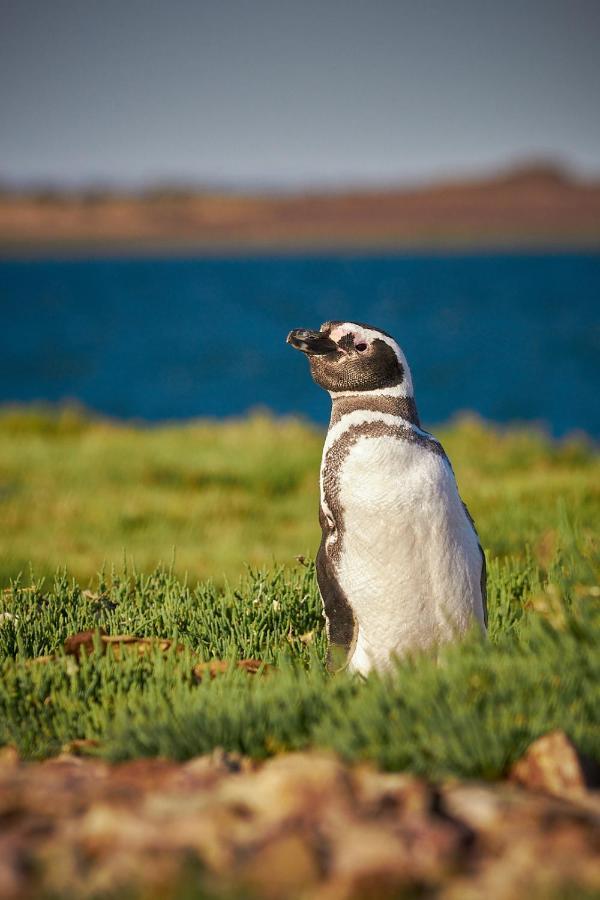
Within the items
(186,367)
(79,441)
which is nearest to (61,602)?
(79,441)

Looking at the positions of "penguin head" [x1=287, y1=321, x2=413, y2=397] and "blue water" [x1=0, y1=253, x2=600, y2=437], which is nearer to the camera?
"penguin head" [x1=287, y1=321, x2=413, y2=397]

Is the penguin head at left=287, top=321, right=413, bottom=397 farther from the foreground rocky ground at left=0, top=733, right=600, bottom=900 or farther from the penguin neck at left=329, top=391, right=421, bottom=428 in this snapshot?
the foreground rocky ground at left=0, top=733, right=600, bottom=900

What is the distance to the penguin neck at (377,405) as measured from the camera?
12.1ft

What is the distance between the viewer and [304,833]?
2.08 meters

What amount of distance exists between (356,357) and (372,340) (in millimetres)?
84

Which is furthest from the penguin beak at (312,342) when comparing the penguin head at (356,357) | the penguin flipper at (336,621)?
the penguin flipper at (336,621)

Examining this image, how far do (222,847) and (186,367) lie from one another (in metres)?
47.7

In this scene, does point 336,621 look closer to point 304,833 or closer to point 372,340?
point 372,340

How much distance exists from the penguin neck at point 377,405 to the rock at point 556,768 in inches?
55.6

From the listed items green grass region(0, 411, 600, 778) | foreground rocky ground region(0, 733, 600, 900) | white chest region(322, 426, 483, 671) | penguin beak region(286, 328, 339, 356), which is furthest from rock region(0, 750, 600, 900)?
penguin beak region(286, 328, 339, 356)

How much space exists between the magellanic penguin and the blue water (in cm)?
2667

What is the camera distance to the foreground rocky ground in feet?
6.32

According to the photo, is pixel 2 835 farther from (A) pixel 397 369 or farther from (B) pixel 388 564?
(A) pixel 397 369

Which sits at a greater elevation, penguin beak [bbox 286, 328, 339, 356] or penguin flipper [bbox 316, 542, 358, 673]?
penguin beak [bbox 286, 328, 339, 356]
